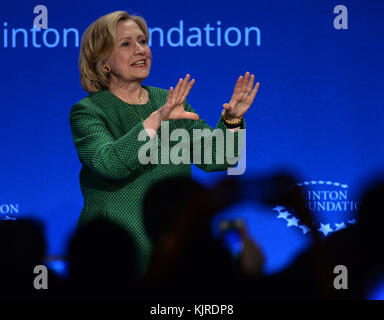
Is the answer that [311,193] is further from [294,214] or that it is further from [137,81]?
[137,81]

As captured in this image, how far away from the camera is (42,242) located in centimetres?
252

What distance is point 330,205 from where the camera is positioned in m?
2.66

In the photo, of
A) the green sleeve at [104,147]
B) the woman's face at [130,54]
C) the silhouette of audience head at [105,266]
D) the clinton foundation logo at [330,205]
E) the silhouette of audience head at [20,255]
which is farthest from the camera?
the clinton foundation logo at [330,205]

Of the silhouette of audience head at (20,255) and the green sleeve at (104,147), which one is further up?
the green sleeve at (104,147)

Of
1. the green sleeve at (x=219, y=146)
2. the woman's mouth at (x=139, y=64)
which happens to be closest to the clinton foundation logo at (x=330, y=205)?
the green sleeve at (x=219, y=146)

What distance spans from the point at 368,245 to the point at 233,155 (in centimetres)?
56

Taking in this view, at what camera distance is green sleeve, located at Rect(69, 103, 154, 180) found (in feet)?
5.60

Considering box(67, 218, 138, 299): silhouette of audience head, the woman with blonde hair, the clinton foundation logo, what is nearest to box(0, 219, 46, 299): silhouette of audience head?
box(67, 218, 138, 299): silhouette of audience head

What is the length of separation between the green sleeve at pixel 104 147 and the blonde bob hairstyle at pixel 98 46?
0.43 feet

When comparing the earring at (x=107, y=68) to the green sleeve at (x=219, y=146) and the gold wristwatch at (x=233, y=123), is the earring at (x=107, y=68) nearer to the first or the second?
the green sleeve at (x=219, y=146)

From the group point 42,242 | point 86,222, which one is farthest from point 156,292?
point 42,242

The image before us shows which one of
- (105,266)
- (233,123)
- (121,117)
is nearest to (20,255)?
(105,266)

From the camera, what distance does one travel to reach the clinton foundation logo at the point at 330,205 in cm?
265

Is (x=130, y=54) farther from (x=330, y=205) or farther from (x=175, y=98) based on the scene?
(x=330, y=205)
